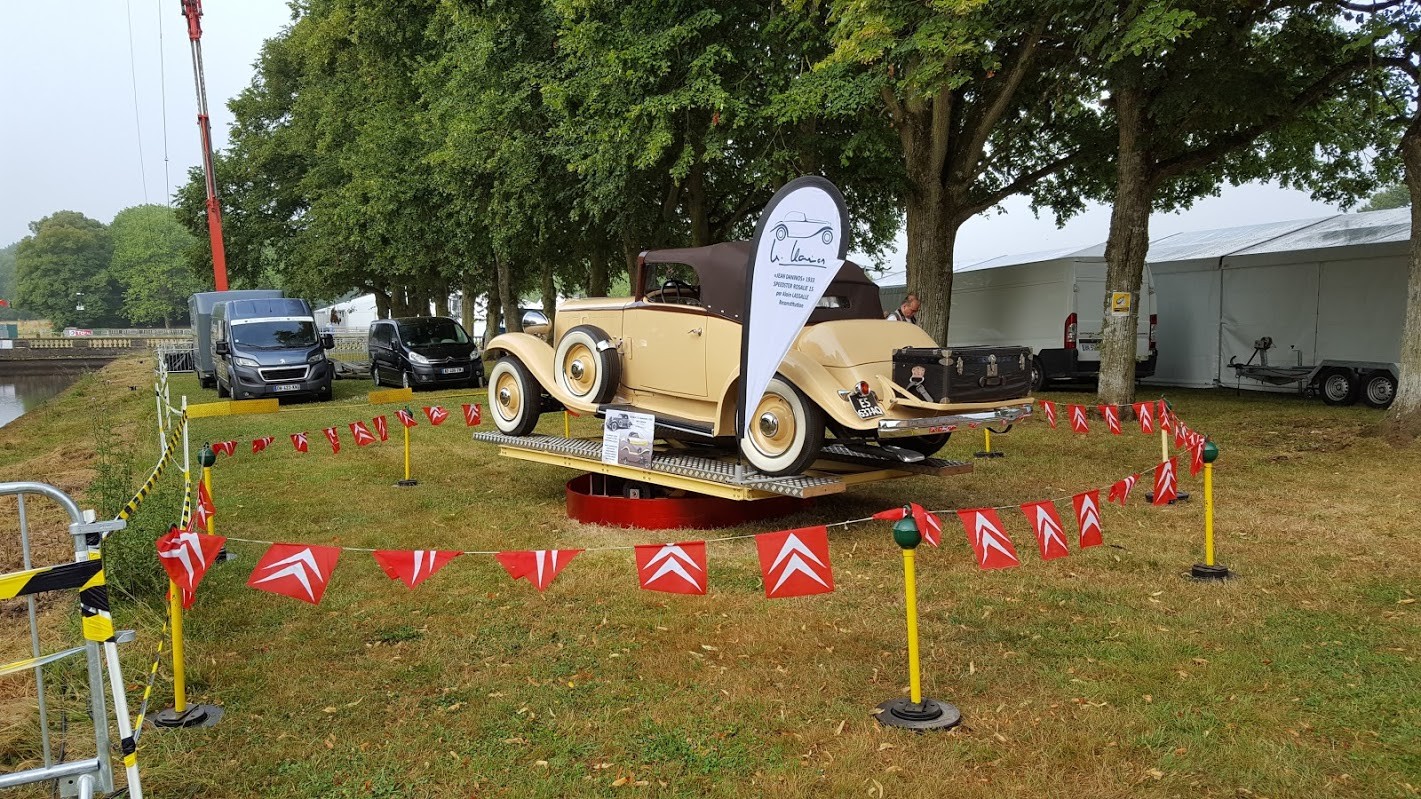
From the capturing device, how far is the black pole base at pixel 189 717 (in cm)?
415

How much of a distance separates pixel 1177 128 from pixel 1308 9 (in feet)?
6.61

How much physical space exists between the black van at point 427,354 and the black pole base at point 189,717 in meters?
16.9

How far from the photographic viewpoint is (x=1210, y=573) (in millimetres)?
5953

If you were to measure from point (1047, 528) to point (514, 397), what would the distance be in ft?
19.0

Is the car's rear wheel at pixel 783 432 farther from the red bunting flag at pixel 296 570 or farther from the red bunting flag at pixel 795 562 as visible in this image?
the red bunting flag at pixel 296 570

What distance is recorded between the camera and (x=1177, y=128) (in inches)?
502

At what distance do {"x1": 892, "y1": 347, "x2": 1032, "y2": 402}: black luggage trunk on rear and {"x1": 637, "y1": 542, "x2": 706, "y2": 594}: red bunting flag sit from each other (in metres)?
3.06

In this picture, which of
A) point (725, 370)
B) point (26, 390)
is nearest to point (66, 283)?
point (26, 390)

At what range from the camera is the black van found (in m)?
20.7

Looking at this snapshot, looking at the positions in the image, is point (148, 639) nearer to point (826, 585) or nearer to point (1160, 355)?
point (826, 585)

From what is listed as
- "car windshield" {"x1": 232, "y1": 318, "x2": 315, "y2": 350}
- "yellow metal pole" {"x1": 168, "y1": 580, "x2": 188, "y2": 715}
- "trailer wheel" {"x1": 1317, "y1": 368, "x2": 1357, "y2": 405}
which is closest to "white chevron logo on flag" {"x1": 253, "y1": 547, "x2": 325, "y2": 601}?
"yellow metal pole" {"x1": 168, "y1": 580, "x2": 188, "y2": 715}

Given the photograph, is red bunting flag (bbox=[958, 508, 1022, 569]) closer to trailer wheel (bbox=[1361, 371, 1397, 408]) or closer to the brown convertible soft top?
the brown convertible soft top

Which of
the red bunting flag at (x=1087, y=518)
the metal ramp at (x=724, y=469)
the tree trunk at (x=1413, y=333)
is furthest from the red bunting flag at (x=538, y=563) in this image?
the tree trunk at (x=1413, y=333)

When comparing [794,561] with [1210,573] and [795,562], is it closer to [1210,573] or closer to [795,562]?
[795,562]
